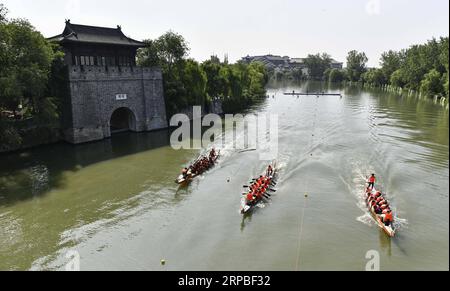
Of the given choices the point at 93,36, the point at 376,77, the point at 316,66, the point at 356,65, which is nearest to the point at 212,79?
the point at 93,36

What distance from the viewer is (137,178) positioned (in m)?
23.0

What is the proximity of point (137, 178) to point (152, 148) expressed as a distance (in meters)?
8.09

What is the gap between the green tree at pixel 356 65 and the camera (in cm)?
12506

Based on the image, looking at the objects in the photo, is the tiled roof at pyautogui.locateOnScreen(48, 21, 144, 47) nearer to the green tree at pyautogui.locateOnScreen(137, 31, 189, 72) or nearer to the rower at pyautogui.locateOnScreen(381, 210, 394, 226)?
the green tree at pyautogui.locateOnScreen(137, 31, 189, 72)

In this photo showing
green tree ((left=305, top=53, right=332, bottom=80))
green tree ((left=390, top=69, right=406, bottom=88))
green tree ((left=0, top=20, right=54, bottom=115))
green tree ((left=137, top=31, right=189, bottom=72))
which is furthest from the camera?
green tree ((left=305, top=53, right=332, bottom=80))

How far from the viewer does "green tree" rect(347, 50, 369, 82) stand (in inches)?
4924

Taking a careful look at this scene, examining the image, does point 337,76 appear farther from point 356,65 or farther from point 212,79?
point 212,79

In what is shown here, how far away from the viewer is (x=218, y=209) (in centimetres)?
1834

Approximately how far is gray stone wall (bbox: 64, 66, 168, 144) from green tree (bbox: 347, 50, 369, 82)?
341 feet

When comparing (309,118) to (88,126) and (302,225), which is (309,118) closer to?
(88,126)

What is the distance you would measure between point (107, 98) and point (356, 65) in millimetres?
113405

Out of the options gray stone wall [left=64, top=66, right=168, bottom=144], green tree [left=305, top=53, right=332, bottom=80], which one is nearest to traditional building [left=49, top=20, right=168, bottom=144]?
gray stone wall [left=64, top=66, right=168, bottom=144]

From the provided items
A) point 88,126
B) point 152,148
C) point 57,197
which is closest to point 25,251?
point 57,197

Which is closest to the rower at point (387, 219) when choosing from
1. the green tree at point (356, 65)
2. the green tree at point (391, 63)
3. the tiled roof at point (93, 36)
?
the tiled roof at point (93, 36)
